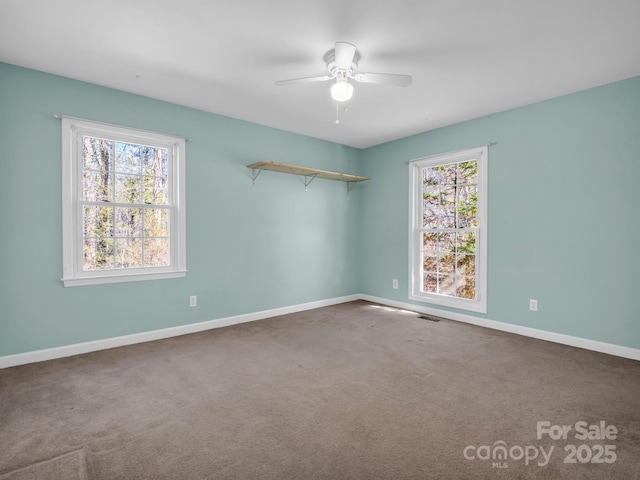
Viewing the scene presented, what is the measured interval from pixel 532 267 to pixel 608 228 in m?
0.78

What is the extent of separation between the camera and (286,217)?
4.76 metres

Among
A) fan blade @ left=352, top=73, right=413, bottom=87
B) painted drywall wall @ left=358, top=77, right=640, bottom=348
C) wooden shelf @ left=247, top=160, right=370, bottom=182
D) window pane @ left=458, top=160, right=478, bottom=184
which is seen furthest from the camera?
window pane @ left=458, top=160, right=478, bottom=184

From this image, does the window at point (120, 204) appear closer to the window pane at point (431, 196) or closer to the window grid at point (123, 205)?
the window grid at point (123, 205)

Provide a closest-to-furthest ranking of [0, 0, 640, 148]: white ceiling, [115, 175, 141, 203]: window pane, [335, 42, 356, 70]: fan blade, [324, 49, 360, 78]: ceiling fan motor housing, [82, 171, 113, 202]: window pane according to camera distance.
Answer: [0, 0, 640, 148]: white ceiling → [335, 42, 356, 70]: fan blade → [324, 49, 360, 78]: ceiling fan motor housing → [82, 171, 113, 202]: window pane → [115, 175, 141, 203]: window pane

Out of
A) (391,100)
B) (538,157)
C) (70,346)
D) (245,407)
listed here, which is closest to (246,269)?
(70,346)

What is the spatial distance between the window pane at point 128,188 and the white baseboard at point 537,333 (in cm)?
381

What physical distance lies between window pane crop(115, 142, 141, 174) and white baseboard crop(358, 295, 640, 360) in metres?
3.95

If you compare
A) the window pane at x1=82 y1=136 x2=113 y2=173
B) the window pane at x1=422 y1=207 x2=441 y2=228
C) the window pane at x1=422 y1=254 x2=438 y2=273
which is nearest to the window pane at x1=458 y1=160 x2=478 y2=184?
the window pane at x1=422 y1=207 x2=441 y2=228

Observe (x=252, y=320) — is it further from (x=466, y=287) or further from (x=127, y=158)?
(x=466, y=287)

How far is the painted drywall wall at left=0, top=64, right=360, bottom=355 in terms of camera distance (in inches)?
115

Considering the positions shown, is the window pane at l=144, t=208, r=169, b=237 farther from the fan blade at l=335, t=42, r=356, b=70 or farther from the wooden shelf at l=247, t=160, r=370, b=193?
the fan blade at l=335, t=42, r=356, b=70

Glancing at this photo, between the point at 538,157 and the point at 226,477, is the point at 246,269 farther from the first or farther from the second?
the point at 538,157

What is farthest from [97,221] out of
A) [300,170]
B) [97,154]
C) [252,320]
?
[300,170]

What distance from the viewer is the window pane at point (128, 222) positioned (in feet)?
11.4
